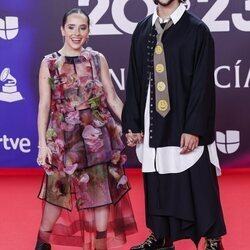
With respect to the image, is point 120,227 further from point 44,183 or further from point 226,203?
point 226,203

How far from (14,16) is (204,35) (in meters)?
2.55

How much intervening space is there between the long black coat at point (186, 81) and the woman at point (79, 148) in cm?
24

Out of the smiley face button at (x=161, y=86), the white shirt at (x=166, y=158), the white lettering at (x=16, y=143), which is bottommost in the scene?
the white lettering at (x=16, y=143)

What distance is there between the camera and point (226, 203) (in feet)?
14.5

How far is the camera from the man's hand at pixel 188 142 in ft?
9.72

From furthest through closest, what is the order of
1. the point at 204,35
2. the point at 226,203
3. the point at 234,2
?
the point at 234,2 < the point at 226,203 < the point at 204,35

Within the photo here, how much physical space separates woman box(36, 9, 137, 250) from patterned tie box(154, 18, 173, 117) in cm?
29

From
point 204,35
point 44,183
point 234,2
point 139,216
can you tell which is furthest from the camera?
point 234,2

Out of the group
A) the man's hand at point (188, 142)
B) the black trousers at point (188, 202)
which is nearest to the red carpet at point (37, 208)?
the black trousers at point (188, 202)

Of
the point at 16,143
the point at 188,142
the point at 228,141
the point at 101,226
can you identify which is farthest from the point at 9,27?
the point at 188,142

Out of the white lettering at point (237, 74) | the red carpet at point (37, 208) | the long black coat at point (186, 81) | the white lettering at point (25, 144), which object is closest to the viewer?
the long black coat at point (186, 81)

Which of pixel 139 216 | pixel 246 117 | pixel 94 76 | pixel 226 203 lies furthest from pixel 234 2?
pixel 94 76

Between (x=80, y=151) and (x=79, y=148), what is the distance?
0.05 ft

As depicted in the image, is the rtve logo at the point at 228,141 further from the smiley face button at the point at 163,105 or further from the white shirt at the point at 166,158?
the smiley face button at the point at 163,105
